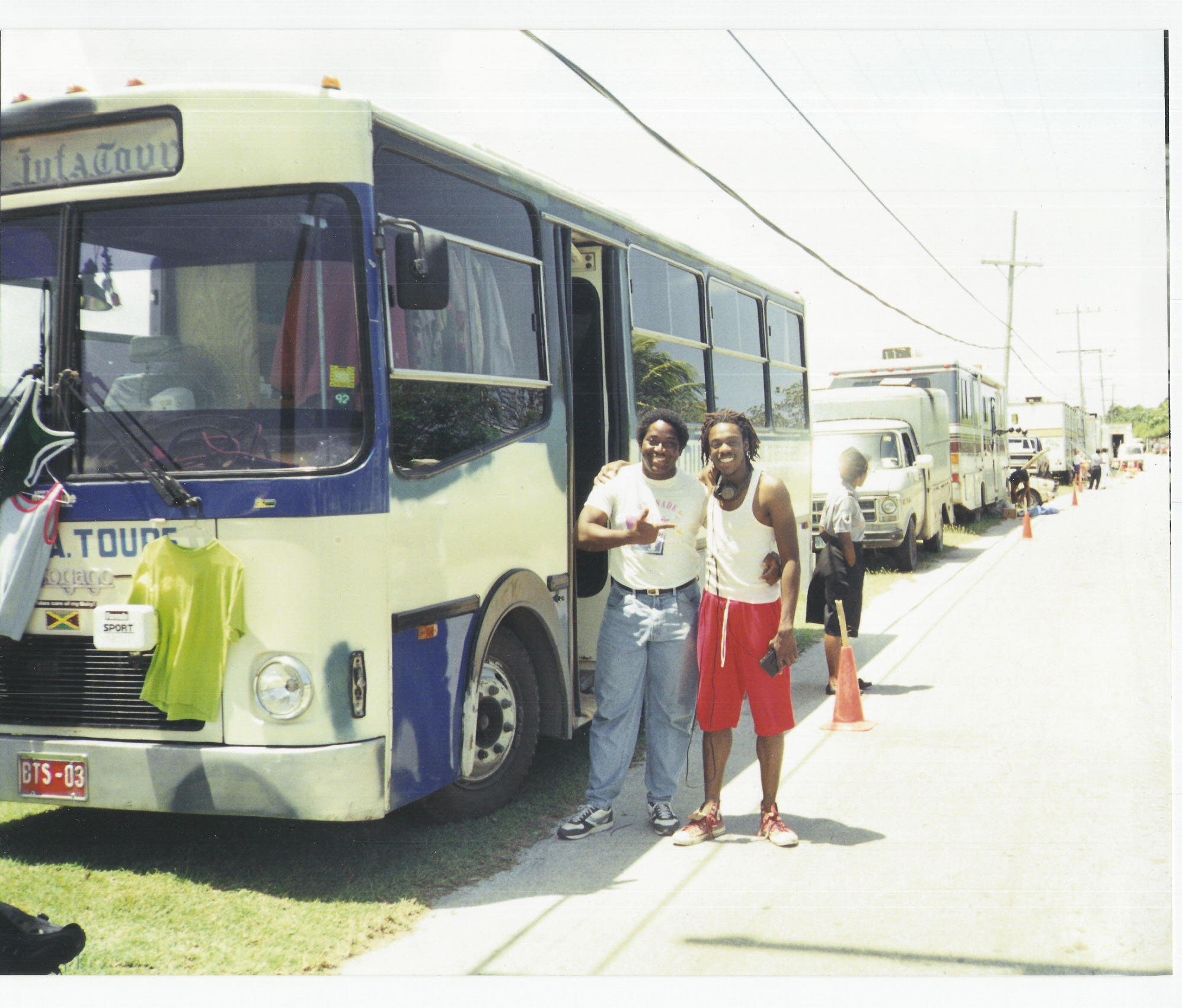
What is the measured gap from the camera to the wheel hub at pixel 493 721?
4969 mm

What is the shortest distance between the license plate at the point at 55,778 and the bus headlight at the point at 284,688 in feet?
2.48

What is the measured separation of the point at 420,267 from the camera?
412 centimetres

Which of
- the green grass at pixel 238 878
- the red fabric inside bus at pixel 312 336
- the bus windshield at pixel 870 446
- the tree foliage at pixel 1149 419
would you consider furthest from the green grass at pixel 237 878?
the bus windshield at pixel 870 446

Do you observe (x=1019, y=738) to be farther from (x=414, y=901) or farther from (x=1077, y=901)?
(x=414, y=901)

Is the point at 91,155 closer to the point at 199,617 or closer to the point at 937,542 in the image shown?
the point at 199,617

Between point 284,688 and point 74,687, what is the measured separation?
87 cm

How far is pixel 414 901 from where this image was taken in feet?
13.9

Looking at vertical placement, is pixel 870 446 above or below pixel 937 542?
above

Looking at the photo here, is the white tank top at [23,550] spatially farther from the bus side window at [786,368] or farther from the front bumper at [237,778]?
the bus side window at [786,368]

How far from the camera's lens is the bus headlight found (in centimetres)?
404

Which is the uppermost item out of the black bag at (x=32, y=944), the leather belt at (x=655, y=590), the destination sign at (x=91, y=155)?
the destination sign at (x=91, y=155)

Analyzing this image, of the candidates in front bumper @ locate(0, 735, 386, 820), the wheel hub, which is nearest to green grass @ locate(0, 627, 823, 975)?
the wheel hub

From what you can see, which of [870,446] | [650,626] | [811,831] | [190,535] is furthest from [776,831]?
[870,446]

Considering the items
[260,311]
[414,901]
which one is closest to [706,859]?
[414,901]
